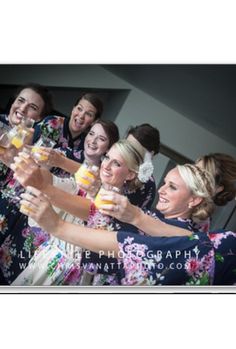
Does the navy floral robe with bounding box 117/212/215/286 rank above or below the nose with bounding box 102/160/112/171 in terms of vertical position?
below

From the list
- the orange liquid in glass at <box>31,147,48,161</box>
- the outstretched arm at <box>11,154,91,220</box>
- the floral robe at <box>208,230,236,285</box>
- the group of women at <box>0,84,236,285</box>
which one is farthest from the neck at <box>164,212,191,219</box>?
the orange liquid in glass at <box>31,147,48,161</box>

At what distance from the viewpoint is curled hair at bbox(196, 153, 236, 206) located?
10.9ft

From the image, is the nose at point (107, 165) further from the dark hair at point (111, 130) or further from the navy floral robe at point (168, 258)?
the navy floral robe at point (168, 258)

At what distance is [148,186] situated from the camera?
331 cm

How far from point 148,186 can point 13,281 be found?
0.77 m

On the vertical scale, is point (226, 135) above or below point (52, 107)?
above

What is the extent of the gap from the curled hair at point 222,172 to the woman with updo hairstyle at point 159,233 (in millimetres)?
33

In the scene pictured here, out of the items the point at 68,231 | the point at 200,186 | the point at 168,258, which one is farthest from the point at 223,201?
the point at 68,231

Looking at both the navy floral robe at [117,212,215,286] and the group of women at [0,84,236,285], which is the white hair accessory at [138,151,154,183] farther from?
the navy floral robe at [117,212,215,286]

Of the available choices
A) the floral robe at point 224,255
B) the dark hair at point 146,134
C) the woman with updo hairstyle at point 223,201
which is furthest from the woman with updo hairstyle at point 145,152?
the floral robe at point 224,255

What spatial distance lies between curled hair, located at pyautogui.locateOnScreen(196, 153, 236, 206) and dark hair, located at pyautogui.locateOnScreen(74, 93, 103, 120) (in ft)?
1.67

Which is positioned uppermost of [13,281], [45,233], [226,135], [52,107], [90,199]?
→ [226,135]
